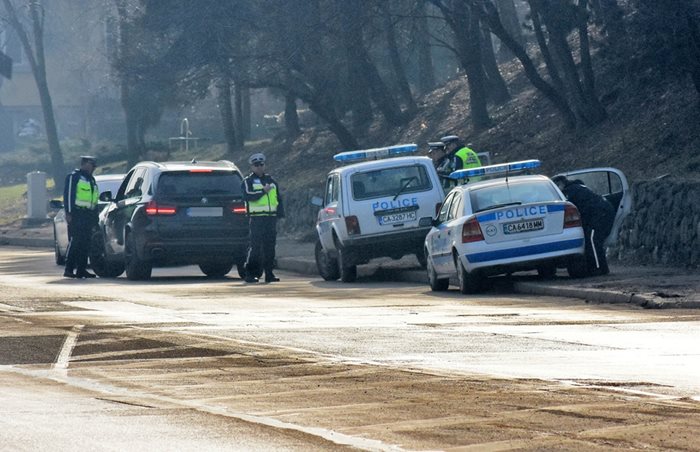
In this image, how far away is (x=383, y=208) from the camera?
22250mm

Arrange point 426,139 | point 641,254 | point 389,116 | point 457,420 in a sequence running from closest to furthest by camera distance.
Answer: point 457,420 → point 641,254 → point 426,139 → point 389,116

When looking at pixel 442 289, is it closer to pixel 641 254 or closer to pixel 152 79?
pixel 641 254

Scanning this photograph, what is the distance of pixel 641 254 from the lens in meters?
21.8

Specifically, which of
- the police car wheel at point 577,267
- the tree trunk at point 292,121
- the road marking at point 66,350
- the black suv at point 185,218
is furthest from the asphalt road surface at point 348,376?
the tree trunk at point 292,121

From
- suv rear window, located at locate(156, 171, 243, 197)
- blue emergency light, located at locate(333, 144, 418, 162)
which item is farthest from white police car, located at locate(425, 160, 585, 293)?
suv rear window, located at locate(156, 171, 243, 197)

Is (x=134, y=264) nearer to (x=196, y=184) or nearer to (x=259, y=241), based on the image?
(x=196, y=184)

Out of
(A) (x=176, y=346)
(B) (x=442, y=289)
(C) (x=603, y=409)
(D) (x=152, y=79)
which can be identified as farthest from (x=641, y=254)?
(D) (x=152, y=79)

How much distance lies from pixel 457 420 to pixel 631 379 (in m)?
2.00

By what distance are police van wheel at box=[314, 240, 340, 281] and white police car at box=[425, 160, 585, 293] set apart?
4.30 metres

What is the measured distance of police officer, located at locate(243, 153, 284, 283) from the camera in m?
22.4

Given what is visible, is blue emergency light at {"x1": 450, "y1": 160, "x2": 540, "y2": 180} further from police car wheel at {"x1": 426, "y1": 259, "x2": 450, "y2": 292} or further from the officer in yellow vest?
the officer in yellow vest

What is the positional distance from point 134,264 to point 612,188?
693 cm

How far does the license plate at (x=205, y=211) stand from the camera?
2284cm

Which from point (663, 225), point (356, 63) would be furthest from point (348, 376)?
point (356, 63)
